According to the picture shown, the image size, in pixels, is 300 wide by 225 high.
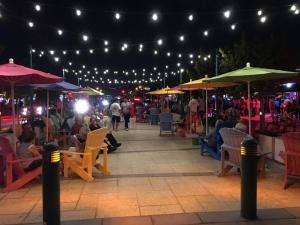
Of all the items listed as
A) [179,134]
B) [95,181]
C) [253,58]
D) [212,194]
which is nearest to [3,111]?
[179,134]

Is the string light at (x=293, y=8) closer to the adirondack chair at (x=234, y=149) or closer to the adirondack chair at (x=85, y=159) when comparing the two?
the adirondack chair at (x=234, y=149)

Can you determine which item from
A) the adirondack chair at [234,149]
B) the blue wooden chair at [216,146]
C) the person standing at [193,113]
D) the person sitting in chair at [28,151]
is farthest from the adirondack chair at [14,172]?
the person standing at [193,113]

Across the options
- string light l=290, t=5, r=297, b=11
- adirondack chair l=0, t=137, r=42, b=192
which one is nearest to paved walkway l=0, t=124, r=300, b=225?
adirondack chair l=0, t=137, r=42, b=192

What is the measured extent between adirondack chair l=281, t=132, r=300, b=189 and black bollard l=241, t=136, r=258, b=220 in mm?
1780

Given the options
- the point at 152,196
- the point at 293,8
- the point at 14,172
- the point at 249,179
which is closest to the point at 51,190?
the point at 152,196

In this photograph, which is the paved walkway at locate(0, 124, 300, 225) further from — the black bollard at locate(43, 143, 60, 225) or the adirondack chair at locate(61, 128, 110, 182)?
the black bollard at locate(43, 143, 60, 225)

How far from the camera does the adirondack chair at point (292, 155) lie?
6647 mm

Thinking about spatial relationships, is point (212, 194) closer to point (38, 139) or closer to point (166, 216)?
point (166, 216)

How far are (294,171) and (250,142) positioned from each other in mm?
2060

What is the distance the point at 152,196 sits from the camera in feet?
21.2

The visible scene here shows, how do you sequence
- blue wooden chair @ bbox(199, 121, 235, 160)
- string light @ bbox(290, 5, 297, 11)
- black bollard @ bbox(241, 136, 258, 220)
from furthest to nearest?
string light @ bbox(290, 5, 297, 11) → blue wooden chair @ bbox(199, 121, 235, 160) → black bollard @ bbox(241, 136, 258, 220)

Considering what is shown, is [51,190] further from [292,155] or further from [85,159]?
[292,155]

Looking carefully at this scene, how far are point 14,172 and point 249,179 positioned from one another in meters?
4.28

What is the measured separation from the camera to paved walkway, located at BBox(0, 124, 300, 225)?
18.0 feet
